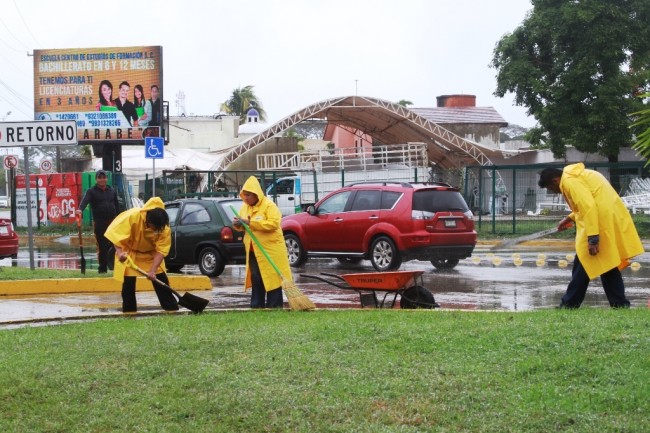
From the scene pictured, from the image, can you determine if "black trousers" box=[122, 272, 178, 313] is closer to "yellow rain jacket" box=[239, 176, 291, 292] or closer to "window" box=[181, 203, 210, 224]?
"yellow rain jacket" box=[239, 176, 291, 292]

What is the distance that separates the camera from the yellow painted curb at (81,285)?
46.3ft

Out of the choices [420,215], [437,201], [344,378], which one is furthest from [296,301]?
[437,201]

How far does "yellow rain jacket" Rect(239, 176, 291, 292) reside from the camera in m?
11.0

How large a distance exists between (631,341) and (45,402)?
4036 millimetres

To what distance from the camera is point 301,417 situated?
19.3ft

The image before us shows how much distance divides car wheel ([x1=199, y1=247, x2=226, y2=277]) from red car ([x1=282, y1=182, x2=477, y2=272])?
7.09 ft

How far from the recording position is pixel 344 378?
21.4 feet

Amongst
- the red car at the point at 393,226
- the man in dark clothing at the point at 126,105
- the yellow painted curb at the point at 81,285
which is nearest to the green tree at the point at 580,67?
the man in dark clothing at the point at 126,105

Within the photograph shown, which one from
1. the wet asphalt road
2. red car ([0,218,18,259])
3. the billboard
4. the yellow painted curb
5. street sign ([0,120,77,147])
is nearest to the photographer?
the wet asphalt road

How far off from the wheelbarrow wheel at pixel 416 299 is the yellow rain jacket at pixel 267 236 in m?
1.29

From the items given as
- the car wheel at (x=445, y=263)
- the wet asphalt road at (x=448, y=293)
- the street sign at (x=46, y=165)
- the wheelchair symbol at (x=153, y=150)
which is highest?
the street sign at (x=46, y=165)

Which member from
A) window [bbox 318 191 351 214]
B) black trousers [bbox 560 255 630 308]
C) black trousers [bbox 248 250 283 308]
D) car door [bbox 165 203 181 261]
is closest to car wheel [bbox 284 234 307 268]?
window [bbox 318 191 351 214]

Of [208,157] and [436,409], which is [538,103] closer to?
[208,157]

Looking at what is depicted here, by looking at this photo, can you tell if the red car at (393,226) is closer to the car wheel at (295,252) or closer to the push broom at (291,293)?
the car wheel at (295,252)
